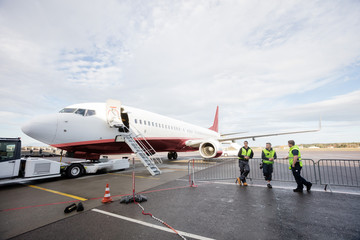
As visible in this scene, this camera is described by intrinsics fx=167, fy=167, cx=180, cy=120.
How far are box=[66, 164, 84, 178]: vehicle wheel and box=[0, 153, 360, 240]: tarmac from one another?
110 inches

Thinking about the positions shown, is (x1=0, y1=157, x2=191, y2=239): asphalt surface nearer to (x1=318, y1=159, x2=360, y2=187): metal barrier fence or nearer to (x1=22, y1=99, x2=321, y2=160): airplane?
(x1=22, y1=99, x2=321, y2=160): airplane

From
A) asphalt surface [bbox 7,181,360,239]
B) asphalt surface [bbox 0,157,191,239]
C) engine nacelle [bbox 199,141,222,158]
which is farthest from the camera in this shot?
→ engine nacelle [bbox 199,141,222,158]

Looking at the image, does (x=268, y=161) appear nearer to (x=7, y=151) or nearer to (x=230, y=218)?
(x=230, y=218)

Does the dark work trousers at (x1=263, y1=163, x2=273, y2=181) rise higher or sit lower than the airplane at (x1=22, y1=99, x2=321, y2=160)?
lower

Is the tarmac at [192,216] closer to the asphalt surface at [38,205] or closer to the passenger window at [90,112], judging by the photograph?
the asphalt surface at [38,205]

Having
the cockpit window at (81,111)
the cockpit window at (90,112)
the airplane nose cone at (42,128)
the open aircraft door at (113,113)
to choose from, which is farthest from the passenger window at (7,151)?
the open aircraft door at (113,113)

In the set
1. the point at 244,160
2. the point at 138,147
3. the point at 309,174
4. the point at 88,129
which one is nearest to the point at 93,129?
the point at 88,129

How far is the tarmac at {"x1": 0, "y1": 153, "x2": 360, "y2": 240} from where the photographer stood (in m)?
2.99

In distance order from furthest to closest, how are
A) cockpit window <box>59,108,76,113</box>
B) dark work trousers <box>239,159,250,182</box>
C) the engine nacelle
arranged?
1. the engine nacelle
2. cockpit window <box>59,108,76,113</box>
3. dark work trousers <box>239,159,250,182</box>

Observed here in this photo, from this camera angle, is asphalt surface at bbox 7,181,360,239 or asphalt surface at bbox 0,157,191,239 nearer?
asphalt surface at bbox 7,181,360,239

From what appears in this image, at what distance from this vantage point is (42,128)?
24.2ft

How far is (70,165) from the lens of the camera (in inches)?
333

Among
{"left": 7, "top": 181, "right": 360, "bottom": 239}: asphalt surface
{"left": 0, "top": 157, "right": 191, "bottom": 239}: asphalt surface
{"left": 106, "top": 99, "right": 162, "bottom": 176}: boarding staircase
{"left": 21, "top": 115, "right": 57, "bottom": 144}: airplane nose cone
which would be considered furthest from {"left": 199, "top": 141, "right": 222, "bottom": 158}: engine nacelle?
{"left": 21, "top": 115, "right": 57, "bottom": 144}: airplane nose cone

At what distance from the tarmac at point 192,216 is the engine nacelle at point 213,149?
6.55 meters
